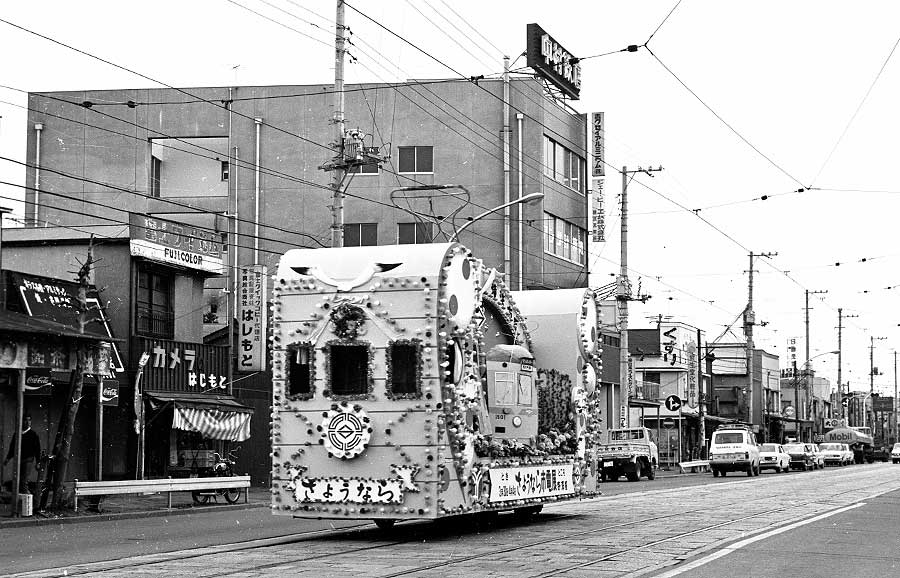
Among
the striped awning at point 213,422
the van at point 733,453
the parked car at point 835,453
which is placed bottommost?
the parked car at point 835,453

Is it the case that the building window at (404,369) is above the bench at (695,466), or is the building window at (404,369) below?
above

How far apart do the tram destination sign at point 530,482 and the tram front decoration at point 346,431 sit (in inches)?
88.7

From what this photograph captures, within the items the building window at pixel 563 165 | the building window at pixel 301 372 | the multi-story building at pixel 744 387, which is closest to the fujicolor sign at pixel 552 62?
the building window at pixel 563 165

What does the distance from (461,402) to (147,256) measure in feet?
Result: 56.6

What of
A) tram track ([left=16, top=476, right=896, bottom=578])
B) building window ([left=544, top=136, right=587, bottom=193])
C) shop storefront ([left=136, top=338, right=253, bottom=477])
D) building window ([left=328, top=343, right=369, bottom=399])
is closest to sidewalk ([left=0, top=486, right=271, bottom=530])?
shop storefront ([left=136, top=338, right=253, bottom=477])

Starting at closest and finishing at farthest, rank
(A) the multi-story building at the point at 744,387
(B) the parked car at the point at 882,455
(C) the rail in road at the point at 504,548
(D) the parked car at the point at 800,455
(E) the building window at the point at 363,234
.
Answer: (C) the rail in road at the point at 504,548
(E) the building window at the point at 363,234
(D) the parked car at the point at 800,455
(A) the multi-story building at the point at 744,387
(B) the parked car at the point at 882,455

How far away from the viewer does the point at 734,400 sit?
285 ft

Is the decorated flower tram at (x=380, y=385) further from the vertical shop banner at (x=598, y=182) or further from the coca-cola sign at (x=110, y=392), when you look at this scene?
the vertical shop banner at (x=598, y=182)

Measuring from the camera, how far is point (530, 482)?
17719 mm

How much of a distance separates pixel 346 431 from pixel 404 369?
110cm

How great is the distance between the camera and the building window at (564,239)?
52.1 m

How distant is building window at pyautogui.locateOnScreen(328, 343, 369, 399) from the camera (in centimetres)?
1522

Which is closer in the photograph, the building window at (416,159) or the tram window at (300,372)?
the tram window at (300,372)

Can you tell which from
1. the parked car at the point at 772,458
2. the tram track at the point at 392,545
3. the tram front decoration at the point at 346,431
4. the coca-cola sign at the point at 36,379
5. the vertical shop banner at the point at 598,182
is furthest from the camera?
the parked car at the point at 772,458
